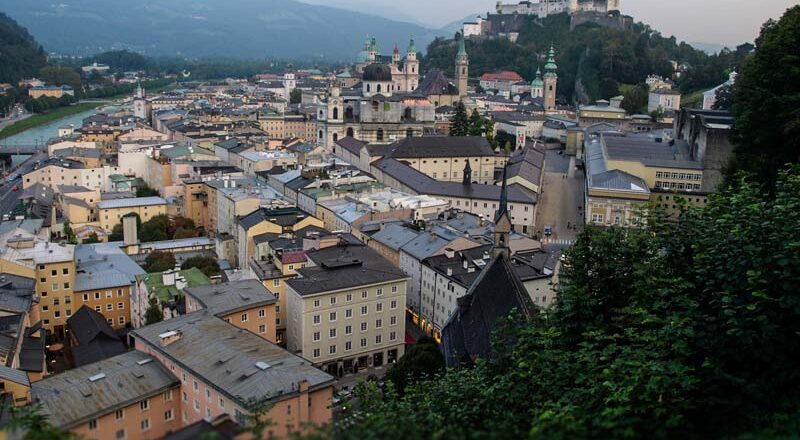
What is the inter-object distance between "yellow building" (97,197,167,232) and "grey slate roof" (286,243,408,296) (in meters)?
22.1

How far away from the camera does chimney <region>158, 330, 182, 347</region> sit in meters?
18.4

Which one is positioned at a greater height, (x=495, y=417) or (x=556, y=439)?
(x=556, y=439)

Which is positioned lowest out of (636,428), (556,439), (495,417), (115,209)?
(115,209)

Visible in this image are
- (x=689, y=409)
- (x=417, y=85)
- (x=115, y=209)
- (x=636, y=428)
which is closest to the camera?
(x=636, y=428)

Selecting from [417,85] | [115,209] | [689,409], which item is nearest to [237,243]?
[115,209]

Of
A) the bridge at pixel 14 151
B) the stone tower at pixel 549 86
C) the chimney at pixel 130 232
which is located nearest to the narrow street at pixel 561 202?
the chimney at pixel 130 232

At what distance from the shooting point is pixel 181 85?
16688cm

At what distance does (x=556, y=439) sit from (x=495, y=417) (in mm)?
3189

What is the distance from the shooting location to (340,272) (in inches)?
1042

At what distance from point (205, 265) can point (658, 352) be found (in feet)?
90.3

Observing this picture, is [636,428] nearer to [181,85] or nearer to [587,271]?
[587,271]

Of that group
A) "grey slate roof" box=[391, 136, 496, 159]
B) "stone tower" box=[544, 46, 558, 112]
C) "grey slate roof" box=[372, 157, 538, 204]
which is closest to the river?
"grey slate roof" box=[391, 136, 496, 159]

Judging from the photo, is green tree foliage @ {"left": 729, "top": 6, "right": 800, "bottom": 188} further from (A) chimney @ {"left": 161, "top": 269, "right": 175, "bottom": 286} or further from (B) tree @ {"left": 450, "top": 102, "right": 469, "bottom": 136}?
(B) tree @ {"left": 450, "top": 102, "right": 469, "bottom": 136}

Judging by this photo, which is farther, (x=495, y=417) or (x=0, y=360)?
(x=0, y=360)
